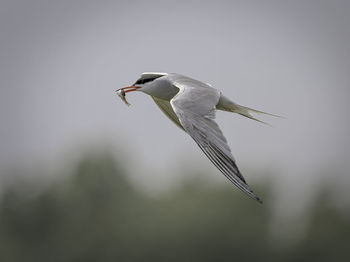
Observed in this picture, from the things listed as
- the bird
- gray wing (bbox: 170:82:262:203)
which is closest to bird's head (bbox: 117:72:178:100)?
the bird

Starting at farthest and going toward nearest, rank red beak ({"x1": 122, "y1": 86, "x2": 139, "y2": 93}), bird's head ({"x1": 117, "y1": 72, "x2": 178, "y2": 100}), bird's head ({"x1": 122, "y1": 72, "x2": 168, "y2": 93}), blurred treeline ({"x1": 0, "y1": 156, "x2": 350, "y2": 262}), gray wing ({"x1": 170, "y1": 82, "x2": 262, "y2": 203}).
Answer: blurred treeline ({"x1": 0, "y1": 156, "x2": 350, "y2": 262}) < red beak ({"x1": 122, "y1": 86, "x2": 139, "y2": 93}) < bird's head ({"x1": 122, "y1": 72, "x2": 168, "y2": 93}) < bird's head ({"x1": 117, "y1": 72, "x2": 178, "y2": 100}) < gray wing ({"x1": 170, "y1": 82, "x2": 262, "y2": 203})

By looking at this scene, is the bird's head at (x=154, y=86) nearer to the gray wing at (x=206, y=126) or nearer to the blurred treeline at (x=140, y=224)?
the gray wing at (x=206, y=126)

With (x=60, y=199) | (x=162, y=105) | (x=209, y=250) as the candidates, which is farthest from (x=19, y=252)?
(x=162, y=105)

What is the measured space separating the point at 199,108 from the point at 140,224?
18.3 meters

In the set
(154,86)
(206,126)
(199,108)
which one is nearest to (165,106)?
(154,86)

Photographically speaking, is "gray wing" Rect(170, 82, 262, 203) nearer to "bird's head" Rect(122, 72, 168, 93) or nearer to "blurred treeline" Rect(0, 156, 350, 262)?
"bird's head" Rect(122, 72, 168, 93)

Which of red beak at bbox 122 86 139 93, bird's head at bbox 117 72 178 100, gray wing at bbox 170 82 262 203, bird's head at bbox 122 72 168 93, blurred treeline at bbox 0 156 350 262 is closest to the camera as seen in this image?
gray wing at bbox 170 82 262 203

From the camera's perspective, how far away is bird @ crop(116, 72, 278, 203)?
5.07 metres

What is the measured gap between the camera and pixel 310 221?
23.9 m

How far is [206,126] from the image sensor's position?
5.62 metres

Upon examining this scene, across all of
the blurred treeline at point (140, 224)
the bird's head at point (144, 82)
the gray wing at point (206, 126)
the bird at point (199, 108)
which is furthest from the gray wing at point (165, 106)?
the blurred treeline at point (140, 224)

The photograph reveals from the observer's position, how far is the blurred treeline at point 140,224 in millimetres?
21844

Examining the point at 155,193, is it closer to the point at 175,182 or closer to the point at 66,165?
the point at 175,182

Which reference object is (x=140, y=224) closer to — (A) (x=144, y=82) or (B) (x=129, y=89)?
(B) (x=129, y=89)
